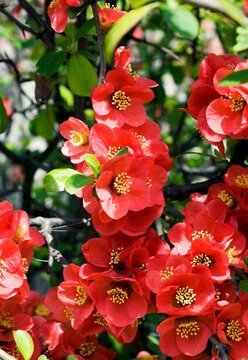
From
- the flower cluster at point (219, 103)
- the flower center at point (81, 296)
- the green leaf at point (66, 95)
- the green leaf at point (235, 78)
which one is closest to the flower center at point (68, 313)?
the flower center at point (81, 296)

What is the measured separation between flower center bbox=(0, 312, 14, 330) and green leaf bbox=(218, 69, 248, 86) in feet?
2.18

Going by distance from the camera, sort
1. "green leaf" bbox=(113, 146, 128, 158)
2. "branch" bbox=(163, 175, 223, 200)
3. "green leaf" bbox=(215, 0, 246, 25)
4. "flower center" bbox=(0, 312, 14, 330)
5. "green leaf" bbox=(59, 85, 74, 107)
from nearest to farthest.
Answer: "green leaf" bbox=(215, 0, 246, 25), "green leaf" bbox=(113, 146, 128, 158), "flower center" bbox=(0, 312, 14, 330), "branch" bbox=(163, 175, 223, 200), "green leaf" bbox=(59, 85, 74, 107)

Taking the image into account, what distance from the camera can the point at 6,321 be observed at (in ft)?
3.41

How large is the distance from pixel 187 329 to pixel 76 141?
1.31 ft

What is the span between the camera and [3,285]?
2.93 ft

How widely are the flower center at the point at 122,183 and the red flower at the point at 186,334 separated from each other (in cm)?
23

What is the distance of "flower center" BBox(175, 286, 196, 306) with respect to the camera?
0.84 metres

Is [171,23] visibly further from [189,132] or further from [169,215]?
[189,132]

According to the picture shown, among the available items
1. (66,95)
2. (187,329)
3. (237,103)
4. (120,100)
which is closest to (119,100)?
(120,100)

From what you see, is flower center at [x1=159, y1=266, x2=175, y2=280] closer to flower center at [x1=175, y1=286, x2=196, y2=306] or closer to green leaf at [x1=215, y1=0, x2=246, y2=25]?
flower center at [x1=175, y1=286, x2=196, y2=306]

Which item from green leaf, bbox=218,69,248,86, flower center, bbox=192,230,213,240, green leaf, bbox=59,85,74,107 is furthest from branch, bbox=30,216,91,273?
green leaf, bbox=59,85,74,107

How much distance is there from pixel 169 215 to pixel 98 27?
0.48 metres

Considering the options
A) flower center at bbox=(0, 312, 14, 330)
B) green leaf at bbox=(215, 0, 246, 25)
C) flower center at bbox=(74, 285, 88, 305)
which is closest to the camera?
green leaf at bbox=(215, 0, 246, 25)

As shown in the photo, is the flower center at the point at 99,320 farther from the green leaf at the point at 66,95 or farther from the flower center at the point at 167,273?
the green leaf at the point at 66,95
